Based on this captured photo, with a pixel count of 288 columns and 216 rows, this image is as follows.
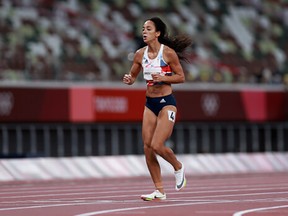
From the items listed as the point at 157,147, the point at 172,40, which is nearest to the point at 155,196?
the point at 157,147

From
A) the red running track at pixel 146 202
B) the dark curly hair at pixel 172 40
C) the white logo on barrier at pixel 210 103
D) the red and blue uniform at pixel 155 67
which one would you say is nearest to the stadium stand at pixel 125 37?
the white logo on barrier at pixel 210 103

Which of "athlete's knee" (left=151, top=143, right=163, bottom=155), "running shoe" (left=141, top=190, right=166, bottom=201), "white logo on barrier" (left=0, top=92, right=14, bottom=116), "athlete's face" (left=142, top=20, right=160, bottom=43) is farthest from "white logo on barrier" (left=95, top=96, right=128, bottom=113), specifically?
"athlete's knee" (left=151, top=143, right=163, bottom=155)

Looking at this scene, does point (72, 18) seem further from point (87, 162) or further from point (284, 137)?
point (87, 162)

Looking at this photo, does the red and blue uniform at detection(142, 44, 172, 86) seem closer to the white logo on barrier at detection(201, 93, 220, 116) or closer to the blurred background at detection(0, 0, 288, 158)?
the blurred background at detection(0, 0, 288, 158)

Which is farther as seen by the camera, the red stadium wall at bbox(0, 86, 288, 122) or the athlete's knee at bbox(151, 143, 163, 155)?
the red stadium wall at bbox(0, 86, 288, 122)

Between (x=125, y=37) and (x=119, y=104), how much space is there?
365cm

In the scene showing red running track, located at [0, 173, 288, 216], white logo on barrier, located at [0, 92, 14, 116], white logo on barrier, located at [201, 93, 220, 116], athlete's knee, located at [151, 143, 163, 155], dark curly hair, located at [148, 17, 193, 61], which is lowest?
white logo on barrier, located at [201, 93, 220, 116]

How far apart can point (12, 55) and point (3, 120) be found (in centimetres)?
173

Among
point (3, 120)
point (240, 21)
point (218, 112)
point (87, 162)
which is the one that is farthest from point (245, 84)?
point (87, 162)

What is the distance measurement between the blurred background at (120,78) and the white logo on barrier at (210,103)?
1.2 inches

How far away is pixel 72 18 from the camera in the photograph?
33.8 metres

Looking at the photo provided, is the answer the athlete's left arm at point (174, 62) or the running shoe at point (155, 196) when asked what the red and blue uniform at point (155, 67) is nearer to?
the athlete's left arm at point (174, 62)

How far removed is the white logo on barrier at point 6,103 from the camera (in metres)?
29.2

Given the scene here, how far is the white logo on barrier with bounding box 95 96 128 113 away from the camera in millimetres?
31594
